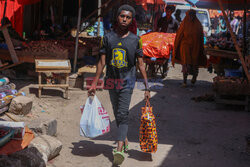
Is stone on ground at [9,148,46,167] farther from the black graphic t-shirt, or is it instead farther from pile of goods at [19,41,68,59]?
pile of goods at [19,41,68,59]

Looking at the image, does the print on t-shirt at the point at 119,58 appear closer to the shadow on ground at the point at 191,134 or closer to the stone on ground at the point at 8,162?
the shadow on ground at the point at 191,134

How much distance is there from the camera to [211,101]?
9.12 m

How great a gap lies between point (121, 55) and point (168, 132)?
2.13m

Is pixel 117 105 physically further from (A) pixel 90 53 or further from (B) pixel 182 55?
(A) pixel 90 53

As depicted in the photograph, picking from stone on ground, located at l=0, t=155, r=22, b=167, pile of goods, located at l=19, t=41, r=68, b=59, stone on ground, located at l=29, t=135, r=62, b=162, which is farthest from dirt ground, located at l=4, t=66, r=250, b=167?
stone on ground, located at l=0, t=155, r=22, b=167

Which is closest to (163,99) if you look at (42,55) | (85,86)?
(85,86)

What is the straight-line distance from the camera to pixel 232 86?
8070mm

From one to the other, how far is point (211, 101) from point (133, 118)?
2632 mm

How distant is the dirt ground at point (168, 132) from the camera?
514 cm

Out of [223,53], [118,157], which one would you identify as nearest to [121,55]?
[118,157]

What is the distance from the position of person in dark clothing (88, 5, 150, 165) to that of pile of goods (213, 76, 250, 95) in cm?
360

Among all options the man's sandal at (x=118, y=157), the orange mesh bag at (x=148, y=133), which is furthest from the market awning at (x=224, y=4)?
the man's sandal at (x=118, y=157)

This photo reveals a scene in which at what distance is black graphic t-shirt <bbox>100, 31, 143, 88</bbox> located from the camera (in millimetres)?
4852

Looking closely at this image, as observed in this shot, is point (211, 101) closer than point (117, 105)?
No
